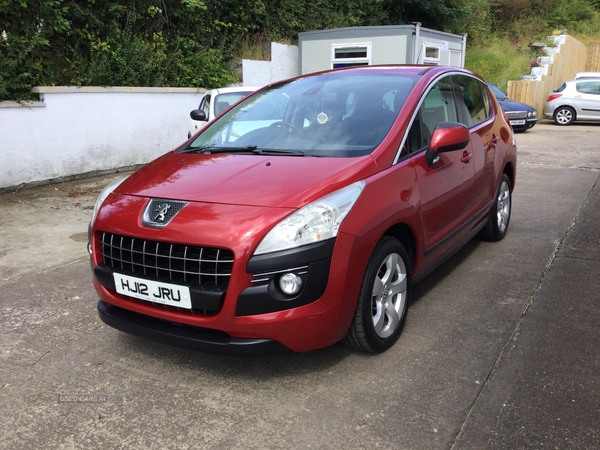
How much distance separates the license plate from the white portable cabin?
12482mm

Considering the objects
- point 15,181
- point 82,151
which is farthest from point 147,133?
point 15,181

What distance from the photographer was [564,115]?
737 inches

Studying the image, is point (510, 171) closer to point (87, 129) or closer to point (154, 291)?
point (154, 291)

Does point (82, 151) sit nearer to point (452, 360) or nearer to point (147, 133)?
point (147, 133)

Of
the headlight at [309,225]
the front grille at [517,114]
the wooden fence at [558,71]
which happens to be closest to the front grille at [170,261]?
the headlight at [309,225]

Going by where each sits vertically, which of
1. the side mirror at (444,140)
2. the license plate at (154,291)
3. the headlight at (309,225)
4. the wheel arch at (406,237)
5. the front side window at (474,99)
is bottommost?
the license plate at (154,291)

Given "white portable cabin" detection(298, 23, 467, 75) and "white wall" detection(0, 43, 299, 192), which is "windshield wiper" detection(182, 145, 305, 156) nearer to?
"white wall" detection(0, 43, 299, 192)

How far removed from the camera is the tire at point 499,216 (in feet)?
17.6

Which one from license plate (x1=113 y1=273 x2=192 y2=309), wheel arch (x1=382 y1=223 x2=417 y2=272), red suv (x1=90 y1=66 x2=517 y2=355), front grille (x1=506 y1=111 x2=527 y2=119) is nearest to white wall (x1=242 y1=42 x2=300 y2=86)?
front grille (x1=506 y1=111 x2=527 y2=119)

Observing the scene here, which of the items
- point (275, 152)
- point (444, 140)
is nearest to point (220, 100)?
point (275, 152)

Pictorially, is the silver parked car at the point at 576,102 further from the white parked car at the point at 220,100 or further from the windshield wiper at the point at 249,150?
the windshield wiper at the point at 249,150

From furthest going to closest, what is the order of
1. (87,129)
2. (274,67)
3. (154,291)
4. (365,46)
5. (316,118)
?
1. (365,46)
2. (274,67)
3. (87,129)
4. (316,118)
5. (154,291)

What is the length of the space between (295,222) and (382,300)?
82 cm

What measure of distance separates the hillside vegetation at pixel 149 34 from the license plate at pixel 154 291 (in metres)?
6.51
